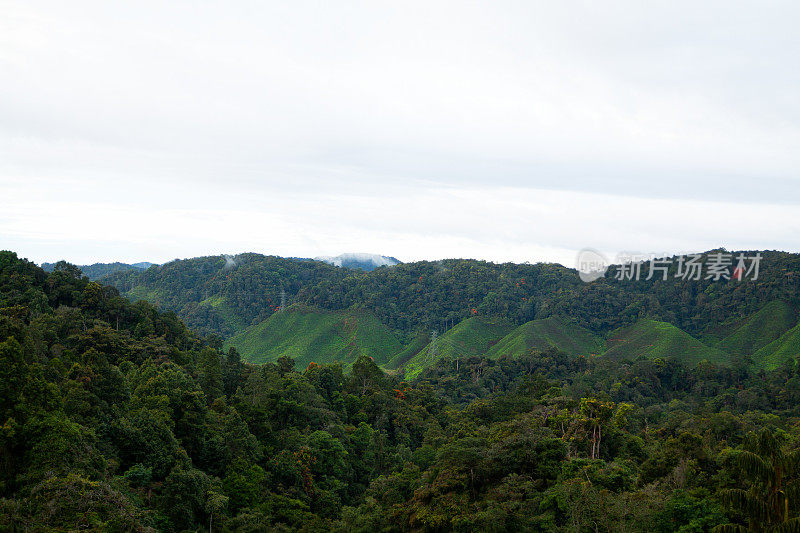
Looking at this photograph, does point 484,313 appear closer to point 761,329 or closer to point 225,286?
point 761,329

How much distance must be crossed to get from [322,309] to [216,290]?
43330 mm

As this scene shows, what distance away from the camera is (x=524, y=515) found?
86.0 feet

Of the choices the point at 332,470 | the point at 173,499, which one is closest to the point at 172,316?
the point at 332,470

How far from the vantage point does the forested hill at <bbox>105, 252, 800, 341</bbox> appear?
12588cm

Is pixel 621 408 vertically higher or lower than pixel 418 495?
higher

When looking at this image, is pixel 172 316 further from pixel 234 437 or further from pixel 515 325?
pixel 515 325

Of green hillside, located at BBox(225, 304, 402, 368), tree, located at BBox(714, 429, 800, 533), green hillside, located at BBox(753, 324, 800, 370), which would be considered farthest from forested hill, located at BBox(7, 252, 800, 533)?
green hillside, located at BBox(225, 304, 402, 368)

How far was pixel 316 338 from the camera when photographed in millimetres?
133625

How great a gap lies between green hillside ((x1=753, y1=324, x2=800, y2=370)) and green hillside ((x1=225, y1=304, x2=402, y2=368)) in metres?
75.8

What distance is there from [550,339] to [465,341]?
19.1m

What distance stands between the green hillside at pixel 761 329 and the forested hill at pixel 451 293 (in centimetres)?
362

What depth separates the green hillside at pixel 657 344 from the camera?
103000mm

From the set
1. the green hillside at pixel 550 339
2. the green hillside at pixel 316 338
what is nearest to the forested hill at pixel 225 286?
the green hillside at pixel 316 338

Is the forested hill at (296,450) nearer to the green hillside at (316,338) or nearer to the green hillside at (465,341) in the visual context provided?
the green hillside at (465,341)
